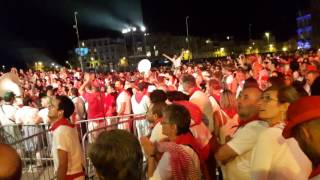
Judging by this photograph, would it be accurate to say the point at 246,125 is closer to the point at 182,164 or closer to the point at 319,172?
the point at 182,164

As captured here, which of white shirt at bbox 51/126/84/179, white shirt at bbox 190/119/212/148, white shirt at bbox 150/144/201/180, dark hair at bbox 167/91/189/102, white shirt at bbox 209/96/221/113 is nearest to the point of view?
white shirt at bbox 150/144/201/180

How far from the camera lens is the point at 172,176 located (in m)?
3.80

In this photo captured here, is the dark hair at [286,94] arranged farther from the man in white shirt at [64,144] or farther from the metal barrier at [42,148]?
the metal barrier at [42,148]

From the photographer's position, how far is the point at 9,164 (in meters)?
2.28

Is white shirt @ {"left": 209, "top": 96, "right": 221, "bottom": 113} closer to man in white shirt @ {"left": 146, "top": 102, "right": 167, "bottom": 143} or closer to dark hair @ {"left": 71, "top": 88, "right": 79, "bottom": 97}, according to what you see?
man in white shirt @ {"left": 146, "top": 102, "right": 167, "bottom": 143}

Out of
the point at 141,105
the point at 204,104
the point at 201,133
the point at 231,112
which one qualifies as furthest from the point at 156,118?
the point at 141,105

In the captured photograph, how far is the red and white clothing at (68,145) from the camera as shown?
5118 mm

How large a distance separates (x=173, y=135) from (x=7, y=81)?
1045 centimetres

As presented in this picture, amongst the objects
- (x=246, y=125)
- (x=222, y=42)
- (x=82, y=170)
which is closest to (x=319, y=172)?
(x=246, y=125)

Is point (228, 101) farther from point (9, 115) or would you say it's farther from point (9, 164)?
point (9, 115)

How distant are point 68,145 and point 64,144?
0.18 feet

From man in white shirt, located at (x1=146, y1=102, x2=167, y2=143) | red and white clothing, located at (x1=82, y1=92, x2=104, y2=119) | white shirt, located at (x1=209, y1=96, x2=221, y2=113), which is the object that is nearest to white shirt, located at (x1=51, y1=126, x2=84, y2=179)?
man in white shirt, located at (x1=146, y1=102, x2=167, y2=143)

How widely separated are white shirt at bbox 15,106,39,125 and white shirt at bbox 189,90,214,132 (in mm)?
4708

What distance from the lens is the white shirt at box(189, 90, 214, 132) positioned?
733 cm
